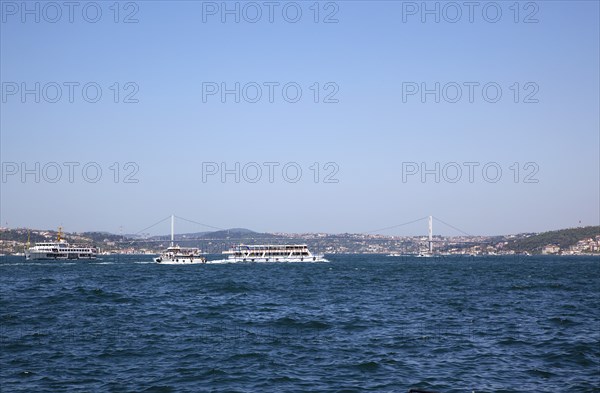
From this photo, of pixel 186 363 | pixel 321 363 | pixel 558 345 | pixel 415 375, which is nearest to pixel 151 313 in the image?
pixel 186 363

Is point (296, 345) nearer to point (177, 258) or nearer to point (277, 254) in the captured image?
point (177, 258)

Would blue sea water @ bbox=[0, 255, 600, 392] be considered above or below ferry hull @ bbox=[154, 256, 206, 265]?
above

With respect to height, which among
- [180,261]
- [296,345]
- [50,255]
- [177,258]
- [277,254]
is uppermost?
[296,345]

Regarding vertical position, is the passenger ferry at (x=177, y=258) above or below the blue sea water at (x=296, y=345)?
below

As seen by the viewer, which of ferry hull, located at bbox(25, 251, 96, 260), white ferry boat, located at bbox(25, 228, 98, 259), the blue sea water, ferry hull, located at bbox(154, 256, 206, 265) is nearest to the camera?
the blue sea water

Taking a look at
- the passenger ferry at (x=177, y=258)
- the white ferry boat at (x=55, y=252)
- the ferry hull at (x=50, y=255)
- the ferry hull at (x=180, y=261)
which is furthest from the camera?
the white ferry boat at (x=55, y=252)

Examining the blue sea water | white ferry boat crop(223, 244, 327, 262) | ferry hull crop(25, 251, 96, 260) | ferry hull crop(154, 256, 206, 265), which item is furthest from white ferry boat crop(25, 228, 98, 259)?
the blue sea water

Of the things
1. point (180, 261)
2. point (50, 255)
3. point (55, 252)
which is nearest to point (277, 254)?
point (180, 261)

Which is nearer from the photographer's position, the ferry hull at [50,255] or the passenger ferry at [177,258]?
the passenger ferry at [177,258]

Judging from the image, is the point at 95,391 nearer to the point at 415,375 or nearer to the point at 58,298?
the point at 415,375

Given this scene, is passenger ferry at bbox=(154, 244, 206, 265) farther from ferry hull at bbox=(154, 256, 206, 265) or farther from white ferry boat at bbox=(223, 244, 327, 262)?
white ferry boat at bbox=(223, 244, 327, 262)

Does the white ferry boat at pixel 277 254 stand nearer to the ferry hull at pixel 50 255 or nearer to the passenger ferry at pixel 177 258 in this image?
the passenger ferry at pixel 177 258

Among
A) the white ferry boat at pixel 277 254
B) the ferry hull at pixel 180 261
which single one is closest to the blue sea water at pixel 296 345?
the ferry hull at pixel 180 261

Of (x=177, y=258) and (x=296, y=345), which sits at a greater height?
(x=296, y=345)
